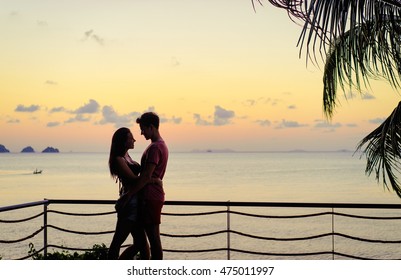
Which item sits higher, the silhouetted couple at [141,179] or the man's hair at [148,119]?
the man's hair at [148,119]

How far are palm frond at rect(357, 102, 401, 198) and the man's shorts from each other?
77.0 inches

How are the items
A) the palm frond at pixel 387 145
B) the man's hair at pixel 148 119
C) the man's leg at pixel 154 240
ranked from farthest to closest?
the palm frond at pixel 387 145, the man's leg at pixel 154 240, the man's hair at pixel 148 119

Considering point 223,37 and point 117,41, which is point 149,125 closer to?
point 117,41

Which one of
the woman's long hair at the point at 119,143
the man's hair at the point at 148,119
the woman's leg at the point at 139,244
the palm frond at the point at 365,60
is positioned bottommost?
the woman's leg at the point at 139,244

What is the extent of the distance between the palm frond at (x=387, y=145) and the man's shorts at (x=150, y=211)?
1.96 metres

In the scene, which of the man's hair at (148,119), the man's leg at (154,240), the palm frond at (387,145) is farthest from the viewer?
the palm frond at (387,145)

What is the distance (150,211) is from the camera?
173 inches

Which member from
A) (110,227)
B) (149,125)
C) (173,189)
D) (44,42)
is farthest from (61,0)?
(173,189)

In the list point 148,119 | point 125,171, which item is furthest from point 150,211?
point 148,119

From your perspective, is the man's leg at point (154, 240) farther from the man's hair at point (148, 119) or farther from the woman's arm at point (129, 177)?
the man's hair at point (148, 119)

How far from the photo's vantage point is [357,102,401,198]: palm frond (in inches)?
203

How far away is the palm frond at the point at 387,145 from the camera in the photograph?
5.15 metres

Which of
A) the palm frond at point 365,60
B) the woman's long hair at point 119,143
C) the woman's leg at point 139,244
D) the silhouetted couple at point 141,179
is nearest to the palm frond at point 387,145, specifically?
the palm frond at point 365,60
